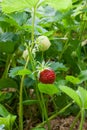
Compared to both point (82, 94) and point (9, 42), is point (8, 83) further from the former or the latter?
point (82, 94)

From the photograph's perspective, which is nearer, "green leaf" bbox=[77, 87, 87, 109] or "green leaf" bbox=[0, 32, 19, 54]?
"green leaf" bbox=[77, 87, 87, 109]

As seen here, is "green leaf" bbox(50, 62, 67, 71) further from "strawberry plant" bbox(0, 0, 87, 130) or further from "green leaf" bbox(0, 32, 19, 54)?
"green leaf" bbox(0, 32, 19, 54)

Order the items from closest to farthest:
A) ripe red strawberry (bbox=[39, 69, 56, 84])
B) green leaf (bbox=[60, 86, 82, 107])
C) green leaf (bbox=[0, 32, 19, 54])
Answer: green leaf (bbox=[60, 86, 82, 107]) → ripe red strawberry (bbox=[39, 69, 56, 84]) → green leaf (bbox=[0, 32, 19, 54])

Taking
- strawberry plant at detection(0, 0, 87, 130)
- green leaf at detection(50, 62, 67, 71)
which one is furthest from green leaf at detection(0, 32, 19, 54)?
green leaf at detection(50, 62, 67, 71)

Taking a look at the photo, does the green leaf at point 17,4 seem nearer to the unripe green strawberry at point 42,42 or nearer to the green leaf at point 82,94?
the unripe green strawberry at point 42,42

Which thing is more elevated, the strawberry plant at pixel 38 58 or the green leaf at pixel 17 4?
the green leaf at pixel 17 4

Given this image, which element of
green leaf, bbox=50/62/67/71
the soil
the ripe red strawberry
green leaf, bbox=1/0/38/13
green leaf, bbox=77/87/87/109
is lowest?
the soil

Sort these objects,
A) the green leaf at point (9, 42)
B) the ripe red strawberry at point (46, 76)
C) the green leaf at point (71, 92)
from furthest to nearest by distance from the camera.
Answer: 1. the green leaf at point (9, 42)
2. the ripe red strawberry at point (46, 76)
3. the green leaf at point (71, 92)

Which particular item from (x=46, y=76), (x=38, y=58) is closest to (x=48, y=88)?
(x=46, y=76)

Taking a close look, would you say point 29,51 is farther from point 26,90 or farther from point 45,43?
point 26,90

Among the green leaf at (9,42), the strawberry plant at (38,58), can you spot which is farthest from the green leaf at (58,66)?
the green leaf at (9,42)

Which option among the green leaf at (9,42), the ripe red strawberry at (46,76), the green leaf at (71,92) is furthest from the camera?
the green leaf at (9,42)

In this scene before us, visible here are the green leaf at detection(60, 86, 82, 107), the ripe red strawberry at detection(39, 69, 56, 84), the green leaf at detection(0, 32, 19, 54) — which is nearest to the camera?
the green leaf at detection(60, 86, 82, 107)

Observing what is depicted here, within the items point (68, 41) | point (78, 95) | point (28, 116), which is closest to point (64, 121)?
point (28, 116)
